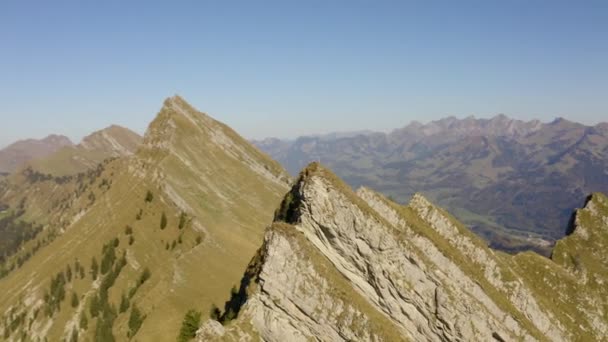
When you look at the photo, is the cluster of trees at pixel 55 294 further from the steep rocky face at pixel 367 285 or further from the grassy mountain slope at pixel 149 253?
the steep rocky face at pixel 367 285

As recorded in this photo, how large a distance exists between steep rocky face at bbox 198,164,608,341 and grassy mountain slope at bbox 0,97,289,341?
3695 cm

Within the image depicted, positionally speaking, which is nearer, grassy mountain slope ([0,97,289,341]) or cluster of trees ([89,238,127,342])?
grassy mountain slope ([0,97,289,341])

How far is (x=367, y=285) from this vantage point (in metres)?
44.6

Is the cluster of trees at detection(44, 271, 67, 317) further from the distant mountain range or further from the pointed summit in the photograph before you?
the pointed summit

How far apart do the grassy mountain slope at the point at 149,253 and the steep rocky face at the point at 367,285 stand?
36950mm

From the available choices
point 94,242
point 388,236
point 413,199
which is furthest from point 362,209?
point 94,242

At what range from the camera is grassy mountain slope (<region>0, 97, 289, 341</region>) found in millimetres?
84875

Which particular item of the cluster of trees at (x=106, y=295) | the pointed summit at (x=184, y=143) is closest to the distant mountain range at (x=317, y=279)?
the cluster of trees at (x=106, y=295)

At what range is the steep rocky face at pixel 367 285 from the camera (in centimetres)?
4103

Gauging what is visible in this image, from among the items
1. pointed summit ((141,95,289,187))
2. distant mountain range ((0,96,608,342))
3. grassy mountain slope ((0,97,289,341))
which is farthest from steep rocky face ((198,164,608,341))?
pointed summit ((141,95,289,187))

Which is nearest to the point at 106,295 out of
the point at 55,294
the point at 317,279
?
the point at 55,294

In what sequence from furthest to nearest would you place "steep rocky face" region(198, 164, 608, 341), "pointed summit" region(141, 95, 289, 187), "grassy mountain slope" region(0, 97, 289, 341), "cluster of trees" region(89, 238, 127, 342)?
"pointed summit" region(141, 95, 289, 187)
"cluster of trees" region(89, 238, 127, 342)
"grassy mountain slope" region(0, 97, 289, 341)
"steep rocky face" region(198, 164, 608, 341)

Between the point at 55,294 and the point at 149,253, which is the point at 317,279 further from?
the point at 55,294

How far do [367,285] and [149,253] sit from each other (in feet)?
273
